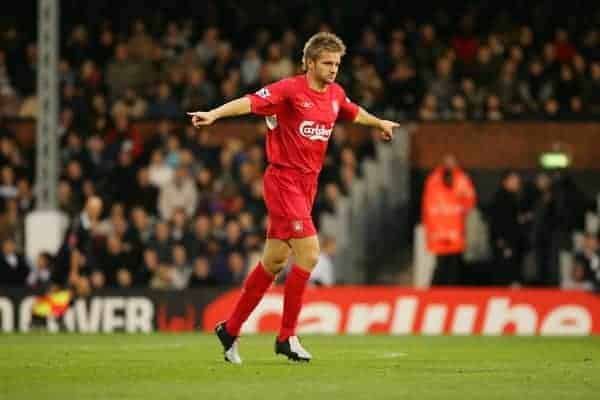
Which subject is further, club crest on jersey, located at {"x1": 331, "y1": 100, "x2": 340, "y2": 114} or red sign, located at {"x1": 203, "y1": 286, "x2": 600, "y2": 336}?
red sign, located at {"x1": 203, "y1": 286, "x2": 600, "y2": 336}

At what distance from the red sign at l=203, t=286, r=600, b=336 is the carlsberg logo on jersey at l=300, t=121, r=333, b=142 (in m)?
7.91

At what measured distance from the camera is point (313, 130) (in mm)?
11398

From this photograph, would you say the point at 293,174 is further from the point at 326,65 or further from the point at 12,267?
the point at 12,267

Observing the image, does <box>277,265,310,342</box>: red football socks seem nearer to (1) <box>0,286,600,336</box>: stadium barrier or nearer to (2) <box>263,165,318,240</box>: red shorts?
(2) <box>263,165,318,240</box>: red shorts

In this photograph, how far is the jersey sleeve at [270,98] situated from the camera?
36.5 feet

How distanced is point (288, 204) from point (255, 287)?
650 mm

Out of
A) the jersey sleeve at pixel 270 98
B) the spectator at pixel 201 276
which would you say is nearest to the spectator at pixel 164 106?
the spectator at pixel 201 276

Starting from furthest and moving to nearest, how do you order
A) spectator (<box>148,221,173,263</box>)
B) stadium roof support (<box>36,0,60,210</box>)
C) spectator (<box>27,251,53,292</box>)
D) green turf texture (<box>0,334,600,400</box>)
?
spectator (<box>148,221,173,263</box>) < stadium roof support (<box>36,0,60,210</box>) < spectator (<box>27,251,53,292</box>) < green turf texture (<box>0,334,600,400</box>)

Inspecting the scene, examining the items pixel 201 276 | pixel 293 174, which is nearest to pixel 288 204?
pixel 293 174

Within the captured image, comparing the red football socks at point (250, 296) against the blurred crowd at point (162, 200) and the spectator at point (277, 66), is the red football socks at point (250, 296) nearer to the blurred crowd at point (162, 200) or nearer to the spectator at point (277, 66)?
the blurred crowd at point (162, 200)

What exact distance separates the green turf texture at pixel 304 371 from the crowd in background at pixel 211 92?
6.15 m

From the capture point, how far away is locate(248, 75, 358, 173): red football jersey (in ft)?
37.2

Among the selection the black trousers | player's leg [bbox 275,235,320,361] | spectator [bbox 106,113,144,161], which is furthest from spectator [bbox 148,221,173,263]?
player's leg [bbox 275,235,320,361]

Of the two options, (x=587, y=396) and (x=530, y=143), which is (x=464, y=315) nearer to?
(x=530, y=143)
